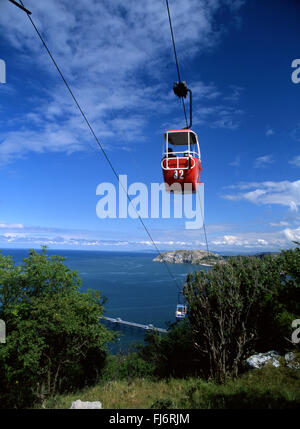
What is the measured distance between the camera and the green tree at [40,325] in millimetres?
15947

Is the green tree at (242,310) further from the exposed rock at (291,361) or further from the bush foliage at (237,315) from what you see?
the exposed rock at (291,361)

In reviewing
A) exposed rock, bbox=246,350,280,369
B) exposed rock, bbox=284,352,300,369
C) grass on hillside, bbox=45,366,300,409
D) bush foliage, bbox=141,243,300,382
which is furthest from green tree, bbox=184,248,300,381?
grass on hillside, bbox=45,366,300,409

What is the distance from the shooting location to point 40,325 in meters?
16.5

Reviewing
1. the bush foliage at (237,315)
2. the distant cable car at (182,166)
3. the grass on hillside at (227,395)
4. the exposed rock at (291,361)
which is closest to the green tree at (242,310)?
the bush foliage at (237,315)

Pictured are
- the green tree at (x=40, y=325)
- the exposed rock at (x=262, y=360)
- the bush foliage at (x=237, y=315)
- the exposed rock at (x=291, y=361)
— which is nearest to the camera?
the exposed rock at (x=291, y=361)

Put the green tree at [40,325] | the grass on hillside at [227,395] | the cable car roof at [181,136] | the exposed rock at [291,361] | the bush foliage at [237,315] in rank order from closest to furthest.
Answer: the grass on hillside at [227,395]
the cable car roof at [181,136]
the exposed rock at [291,361]
the bush foliage at [237,315]
the green tree at [40,325]

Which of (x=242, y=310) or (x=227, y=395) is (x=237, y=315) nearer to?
(x=242, y=310)

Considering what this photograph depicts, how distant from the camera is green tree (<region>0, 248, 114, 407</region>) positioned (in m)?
15.9

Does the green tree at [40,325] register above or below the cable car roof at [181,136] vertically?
below

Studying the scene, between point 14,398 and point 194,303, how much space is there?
1320 cm

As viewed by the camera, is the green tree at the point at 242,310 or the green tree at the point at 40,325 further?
the green tree at the point at 40,325

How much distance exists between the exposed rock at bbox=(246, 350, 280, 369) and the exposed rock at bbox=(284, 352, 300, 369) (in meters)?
0.45

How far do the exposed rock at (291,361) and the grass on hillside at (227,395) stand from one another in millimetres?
327
